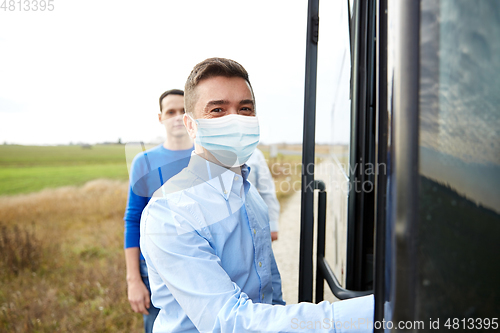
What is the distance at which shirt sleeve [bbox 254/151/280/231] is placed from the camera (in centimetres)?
231

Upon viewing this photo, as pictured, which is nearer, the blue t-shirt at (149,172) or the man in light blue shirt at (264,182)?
the blue t-shirt at (149,172)

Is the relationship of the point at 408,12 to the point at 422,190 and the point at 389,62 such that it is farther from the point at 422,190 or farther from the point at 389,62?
the point at 422,190

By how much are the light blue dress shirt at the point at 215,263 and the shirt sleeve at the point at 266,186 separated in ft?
3.14

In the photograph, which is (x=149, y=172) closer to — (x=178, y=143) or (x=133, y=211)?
(x=178, y=143)

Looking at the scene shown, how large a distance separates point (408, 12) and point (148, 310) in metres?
1.93

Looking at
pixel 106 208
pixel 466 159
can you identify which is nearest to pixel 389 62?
pixel 466 159

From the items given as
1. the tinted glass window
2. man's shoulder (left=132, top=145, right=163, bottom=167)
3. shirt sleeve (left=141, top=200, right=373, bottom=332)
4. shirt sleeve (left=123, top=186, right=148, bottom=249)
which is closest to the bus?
the tinted glass window

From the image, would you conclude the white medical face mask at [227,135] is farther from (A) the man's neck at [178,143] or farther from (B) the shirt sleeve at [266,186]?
(B) the shirt sleeve at [266,186]

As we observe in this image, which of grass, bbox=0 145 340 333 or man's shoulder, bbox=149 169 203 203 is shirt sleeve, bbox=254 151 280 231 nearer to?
grass, bbox=0 145 340 333

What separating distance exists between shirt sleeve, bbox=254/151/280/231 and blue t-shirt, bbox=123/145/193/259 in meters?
0.92

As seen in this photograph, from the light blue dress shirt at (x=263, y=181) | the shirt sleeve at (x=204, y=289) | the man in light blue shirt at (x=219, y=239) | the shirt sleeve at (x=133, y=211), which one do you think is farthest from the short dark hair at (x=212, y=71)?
the light blue dress shirt at (x=263, y=181)

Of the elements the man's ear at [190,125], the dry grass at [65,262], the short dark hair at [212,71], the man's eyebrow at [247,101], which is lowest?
the dry grass at [65,262]

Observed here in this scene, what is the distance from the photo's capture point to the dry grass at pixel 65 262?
359cm

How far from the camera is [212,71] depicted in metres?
1.17
